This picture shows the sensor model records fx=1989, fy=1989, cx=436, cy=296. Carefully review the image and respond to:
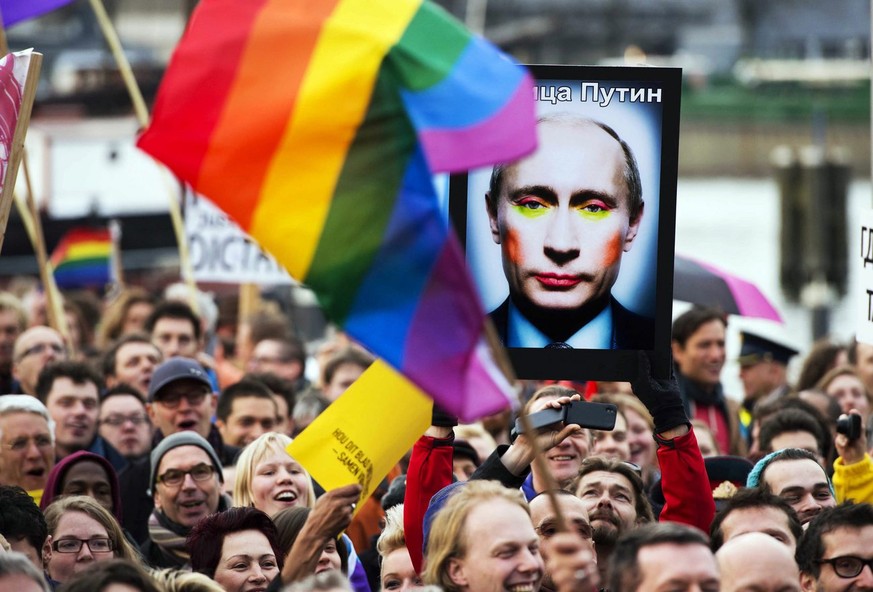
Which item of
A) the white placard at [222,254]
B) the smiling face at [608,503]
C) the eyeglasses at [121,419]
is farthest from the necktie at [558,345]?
the white placard at [222,254]

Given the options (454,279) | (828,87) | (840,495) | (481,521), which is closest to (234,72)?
(454,279)

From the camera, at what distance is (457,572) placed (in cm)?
616

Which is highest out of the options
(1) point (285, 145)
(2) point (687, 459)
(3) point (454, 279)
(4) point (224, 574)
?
(1) point (285, 145)

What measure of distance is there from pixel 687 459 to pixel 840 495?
161 centimetres

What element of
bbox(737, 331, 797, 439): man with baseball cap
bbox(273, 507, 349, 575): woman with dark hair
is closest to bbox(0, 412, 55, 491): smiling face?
bbox(273, 507, 349, 575): woman with dark hair

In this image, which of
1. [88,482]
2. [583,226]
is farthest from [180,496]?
[583,226]

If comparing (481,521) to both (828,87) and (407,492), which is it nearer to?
(407,492)

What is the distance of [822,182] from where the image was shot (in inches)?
1207

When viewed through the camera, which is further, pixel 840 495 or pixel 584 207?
pixel 840 495

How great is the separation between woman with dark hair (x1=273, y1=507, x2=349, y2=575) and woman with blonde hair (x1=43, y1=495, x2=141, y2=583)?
1.81ft

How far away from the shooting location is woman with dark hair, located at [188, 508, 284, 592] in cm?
694

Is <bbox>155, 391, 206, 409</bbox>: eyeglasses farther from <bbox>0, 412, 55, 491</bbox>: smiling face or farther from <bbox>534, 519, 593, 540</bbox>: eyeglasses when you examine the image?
<bbox>534, 519, 593, 540</bbox>: eyeglasses

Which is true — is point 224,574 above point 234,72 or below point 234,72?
below

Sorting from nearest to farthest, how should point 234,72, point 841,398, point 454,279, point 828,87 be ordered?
1. point 454,279
2. point 234,72
3. point 841,398
4. point 828,87
